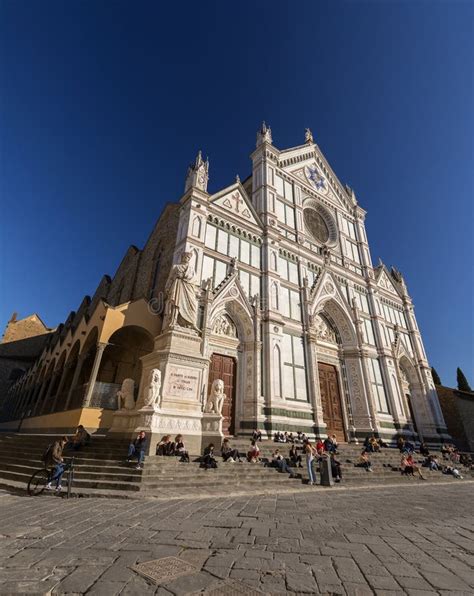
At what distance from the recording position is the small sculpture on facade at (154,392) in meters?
9.36

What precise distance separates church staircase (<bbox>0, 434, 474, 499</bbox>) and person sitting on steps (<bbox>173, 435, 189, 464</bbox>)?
0.76 feet

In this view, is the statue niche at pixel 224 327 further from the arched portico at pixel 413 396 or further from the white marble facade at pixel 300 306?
the arched portico at pixel 413 396

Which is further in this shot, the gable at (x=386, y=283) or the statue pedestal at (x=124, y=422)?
the gable at (x=386, y=283)

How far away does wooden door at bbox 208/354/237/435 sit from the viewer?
13.6 metres

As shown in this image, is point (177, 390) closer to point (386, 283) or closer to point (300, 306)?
point (300, 306)

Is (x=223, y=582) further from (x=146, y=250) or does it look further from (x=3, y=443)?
(x=146, y=250)

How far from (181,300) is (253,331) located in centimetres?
474

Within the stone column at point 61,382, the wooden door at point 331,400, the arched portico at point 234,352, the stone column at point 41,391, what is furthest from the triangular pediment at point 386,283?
the stone column at point 41,391

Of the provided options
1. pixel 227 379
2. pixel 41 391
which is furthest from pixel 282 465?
pixel 41 391

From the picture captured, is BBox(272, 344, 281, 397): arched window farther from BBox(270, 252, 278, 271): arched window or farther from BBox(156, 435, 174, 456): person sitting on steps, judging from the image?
BBox(156, 435, 174, 456): person sitting on steps

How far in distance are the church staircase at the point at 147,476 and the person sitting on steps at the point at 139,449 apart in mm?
175

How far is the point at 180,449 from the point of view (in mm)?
8648

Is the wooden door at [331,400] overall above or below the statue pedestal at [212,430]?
above

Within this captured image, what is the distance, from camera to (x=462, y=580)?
8.75 ft
